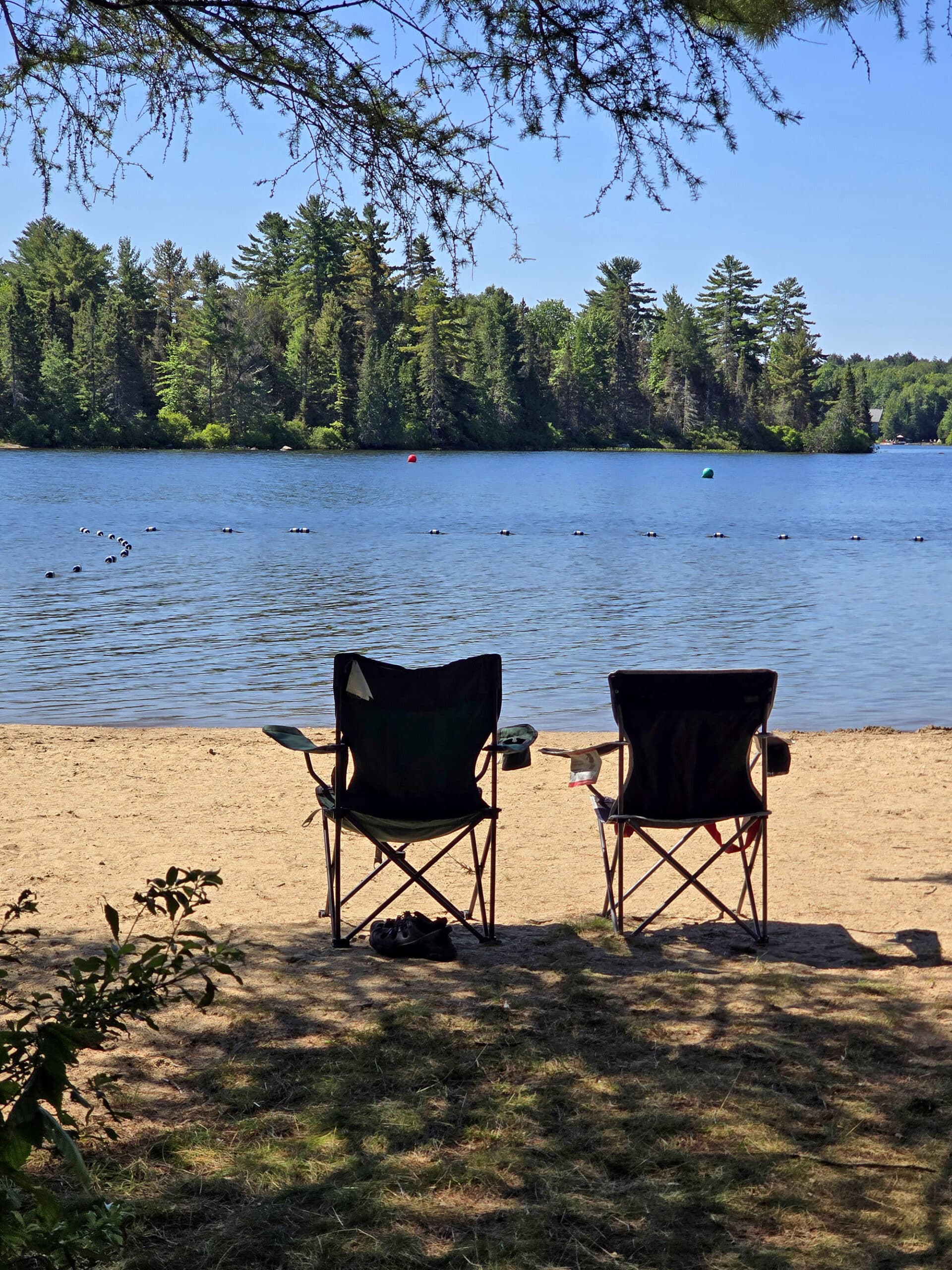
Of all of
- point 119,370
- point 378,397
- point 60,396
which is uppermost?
point 119,370

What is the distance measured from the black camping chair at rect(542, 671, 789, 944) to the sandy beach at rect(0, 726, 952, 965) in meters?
0.48

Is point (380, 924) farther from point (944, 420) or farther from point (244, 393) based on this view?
point (944, 420)

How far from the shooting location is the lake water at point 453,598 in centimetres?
1103

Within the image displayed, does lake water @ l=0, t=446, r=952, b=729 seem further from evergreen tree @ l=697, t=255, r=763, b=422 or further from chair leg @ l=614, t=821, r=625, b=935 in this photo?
evergreen tree @ l=697, t=255, r=763, b=422

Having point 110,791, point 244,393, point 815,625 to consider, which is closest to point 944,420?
point 244,393

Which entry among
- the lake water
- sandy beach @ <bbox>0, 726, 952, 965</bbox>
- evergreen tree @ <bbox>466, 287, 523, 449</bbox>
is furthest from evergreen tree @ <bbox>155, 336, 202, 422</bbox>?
sandy beach @ <bbox>0, 726, 952, 965</bbox>

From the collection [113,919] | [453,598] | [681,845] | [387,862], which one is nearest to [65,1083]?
[113,919]

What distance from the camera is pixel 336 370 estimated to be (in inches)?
3285

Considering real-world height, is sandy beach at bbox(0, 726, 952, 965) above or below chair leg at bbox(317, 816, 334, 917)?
below

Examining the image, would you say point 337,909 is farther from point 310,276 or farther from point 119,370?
point 310,276

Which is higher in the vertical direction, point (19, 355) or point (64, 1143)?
point (19, 355)

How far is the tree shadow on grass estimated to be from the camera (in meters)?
2.36

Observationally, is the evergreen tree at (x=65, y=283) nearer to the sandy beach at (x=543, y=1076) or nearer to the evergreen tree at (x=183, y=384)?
the evergreen tree at (x=183, y=384)

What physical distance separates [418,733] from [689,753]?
3.15 feet
